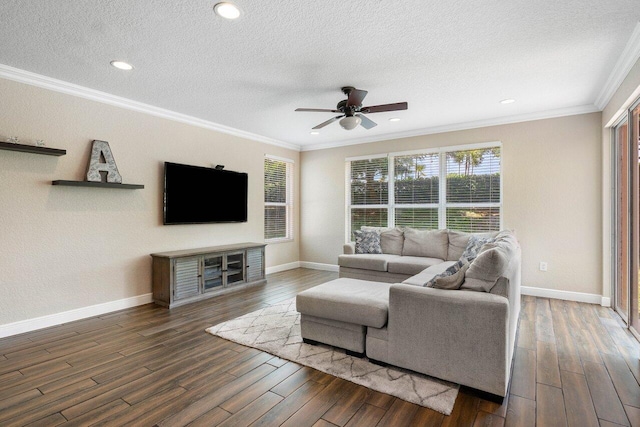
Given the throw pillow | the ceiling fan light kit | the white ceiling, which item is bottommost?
the throw pillow

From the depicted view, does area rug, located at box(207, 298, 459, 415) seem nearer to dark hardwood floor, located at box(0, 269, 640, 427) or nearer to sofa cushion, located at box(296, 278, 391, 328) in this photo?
dark hardwood floor, located at box(0, 269, 640, 427)

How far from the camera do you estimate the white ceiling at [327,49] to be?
2.22m

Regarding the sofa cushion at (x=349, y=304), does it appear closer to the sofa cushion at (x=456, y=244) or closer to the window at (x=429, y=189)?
the sofa cushion at (x=456, y=244)

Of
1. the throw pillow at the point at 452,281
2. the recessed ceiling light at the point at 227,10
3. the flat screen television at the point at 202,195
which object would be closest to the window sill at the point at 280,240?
the flat screen television at the point at 202,195

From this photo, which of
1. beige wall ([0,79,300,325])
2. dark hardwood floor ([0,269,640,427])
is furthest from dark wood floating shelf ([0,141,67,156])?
dark hardwood floor ([0,269,640,427])

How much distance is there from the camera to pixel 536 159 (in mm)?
4570

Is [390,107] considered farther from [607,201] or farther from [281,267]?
[281,267]

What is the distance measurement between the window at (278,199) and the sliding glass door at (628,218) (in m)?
5.10

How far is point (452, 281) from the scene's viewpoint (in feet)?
7.54

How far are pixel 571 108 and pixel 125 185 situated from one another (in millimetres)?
5858

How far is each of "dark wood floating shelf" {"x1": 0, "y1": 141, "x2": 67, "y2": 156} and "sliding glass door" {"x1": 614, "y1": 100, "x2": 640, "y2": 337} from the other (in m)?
5.74

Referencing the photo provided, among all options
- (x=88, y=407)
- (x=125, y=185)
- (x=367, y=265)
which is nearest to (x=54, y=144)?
(x=125, y=185)

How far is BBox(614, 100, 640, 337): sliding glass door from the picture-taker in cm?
316

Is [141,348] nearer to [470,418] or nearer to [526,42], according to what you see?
[470,418]
